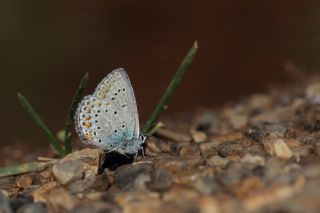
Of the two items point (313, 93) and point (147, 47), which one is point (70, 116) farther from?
point (147, 47)

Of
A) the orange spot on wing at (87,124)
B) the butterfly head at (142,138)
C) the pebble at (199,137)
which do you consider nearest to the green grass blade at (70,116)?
the orange spot on wing at (87,124)

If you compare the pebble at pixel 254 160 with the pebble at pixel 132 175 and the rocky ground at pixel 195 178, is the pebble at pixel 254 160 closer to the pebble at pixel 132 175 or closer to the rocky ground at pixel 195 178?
the rocky ground at pixel 195 178

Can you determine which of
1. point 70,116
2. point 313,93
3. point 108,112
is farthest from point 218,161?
point 313,93

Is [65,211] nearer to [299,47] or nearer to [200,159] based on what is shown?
[200,159]

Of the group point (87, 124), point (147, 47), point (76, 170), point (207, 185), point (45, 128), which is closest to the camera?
point (207, 185)

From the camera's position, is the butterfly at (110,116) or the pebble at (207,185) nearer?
the pebble at (207,185)

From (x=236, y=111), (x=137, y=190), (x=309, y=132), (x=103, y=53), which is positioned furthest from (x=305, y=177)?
(x=103, y=53)

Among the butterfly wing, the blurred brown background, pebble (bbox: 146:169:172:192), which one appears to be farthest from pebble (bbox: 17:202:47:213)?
the blurred brown background
